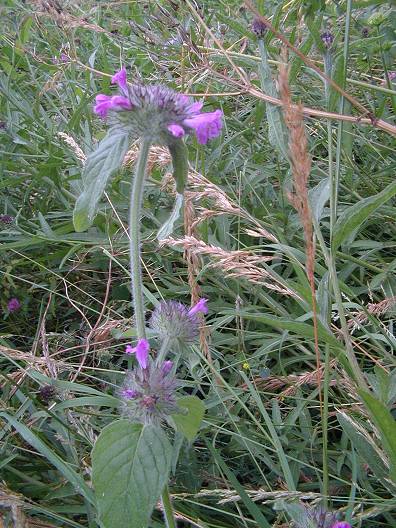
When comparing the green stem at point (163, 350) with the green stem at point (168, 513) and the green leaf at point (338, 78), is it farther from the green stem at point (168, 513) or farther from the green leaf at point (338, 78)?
the green leaf at point (338, 78)

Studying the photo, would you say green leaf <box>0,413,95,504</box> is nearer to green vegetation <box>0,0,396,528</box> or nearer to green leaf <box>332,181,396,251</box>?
green vegetation <box>0,0,396,528</box>

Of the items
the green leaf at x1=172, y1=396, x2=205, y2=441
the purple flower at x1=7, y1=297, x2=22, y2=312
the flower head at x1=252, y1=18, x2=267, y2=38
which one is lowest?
the purple flower at x1=7, y1=297, x2=22, y2=312

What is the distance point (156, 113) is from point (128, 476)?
390 mm

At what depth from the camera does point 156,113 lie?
70cm

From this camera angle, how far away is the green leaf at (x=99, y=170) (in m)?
0.68

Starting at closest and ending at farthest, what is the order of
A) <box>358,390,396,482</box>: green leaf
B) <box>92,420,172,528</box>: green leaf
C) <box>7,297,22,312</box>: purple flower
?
<box>92,420,172,528</box>: green leaf < <box>358,390,396,482</box>: green leaf < <box>7,297,22,312</box>: purple flower

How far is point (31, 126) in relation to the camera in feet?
6.20

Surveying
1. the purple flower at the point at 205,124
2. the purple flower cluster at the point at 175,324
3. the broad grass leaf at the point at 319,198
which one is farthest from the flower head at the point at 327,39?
the purple flower cluster at the point at 175,324

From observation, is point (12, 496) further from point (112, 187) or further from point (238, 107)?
point (238, 107)

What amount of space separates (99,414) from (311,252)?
0.50m

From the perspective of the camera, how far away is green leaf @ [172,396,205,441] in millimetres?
725

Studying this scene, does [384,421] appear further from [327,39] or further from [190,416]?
[327,39]

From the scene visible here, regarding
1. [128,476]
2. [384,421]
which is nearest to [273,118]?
[384,421]

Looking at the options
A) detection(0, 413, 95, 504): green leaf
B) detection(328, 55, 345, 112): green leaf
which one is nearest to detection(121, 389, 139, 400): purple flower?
detection(0, 413, 95, 504): green leaf
